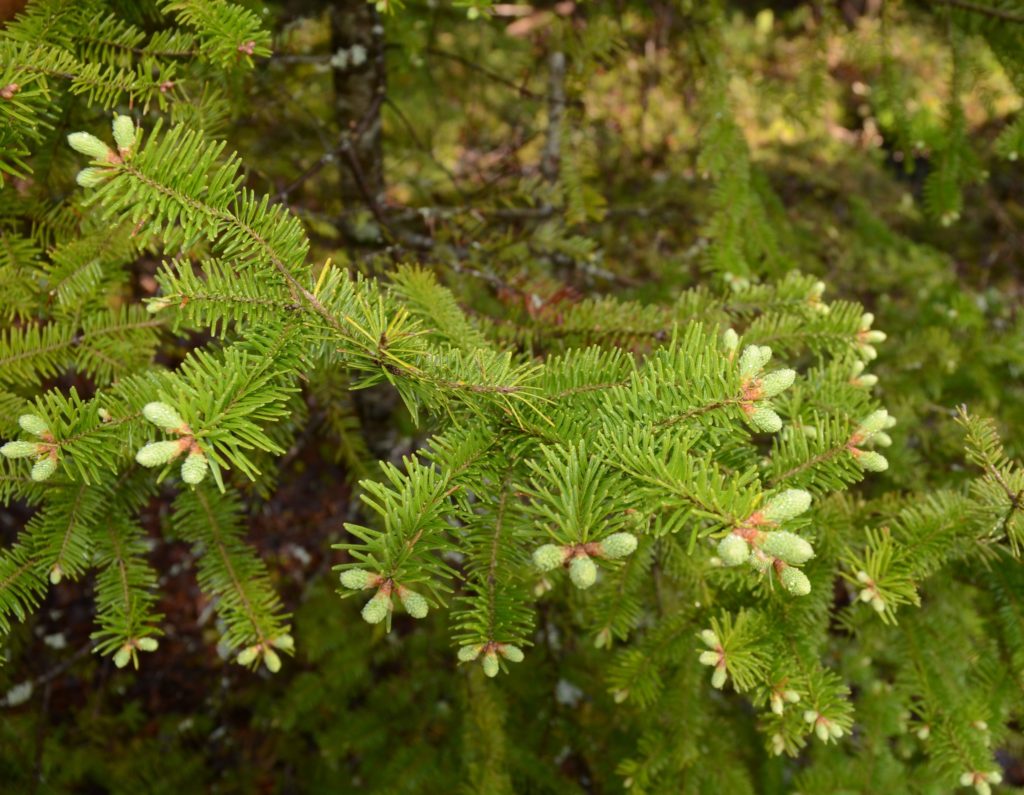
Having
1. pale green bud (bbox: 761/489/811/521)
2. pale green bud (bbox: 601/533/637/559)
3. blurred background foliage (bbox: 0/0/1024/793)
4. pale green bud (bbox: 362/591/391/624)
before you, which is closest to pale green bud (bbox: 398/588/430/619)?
pale green bud (bbox: 362/591/391/624)

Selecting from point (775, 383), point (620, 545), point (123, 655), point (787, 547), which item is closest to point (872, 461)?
point (775, 383)

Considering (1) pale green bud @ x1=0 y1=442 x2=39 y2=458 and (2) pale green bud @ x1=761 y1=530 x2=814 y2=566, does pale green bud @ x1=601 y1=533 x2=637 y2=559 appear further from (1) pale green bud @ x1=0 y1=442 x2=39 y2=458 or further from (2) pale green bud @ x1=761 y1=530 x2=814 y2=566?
(1) pale green bud @ x1=0 y1=442 x2=39 y2=458

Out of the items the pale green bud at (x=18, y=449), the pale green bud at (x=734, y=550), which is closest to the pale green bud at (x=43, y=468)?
the pale green bud at (x=18, y=449)

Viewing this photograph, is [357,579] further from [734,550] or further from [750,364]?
[750,364]

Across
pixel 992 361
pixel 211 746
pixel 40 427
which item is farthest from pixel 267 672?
pixel 992 361

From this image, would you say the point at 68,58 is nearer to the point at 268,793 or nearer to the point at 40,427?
the point at 40,427

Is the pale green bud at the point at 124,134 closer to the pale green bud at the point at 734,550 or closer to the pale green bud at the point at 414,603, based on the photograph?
the pale green bud at the point at 414,603

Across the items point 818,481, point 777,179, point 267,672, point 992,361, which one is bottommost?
point 267,672
